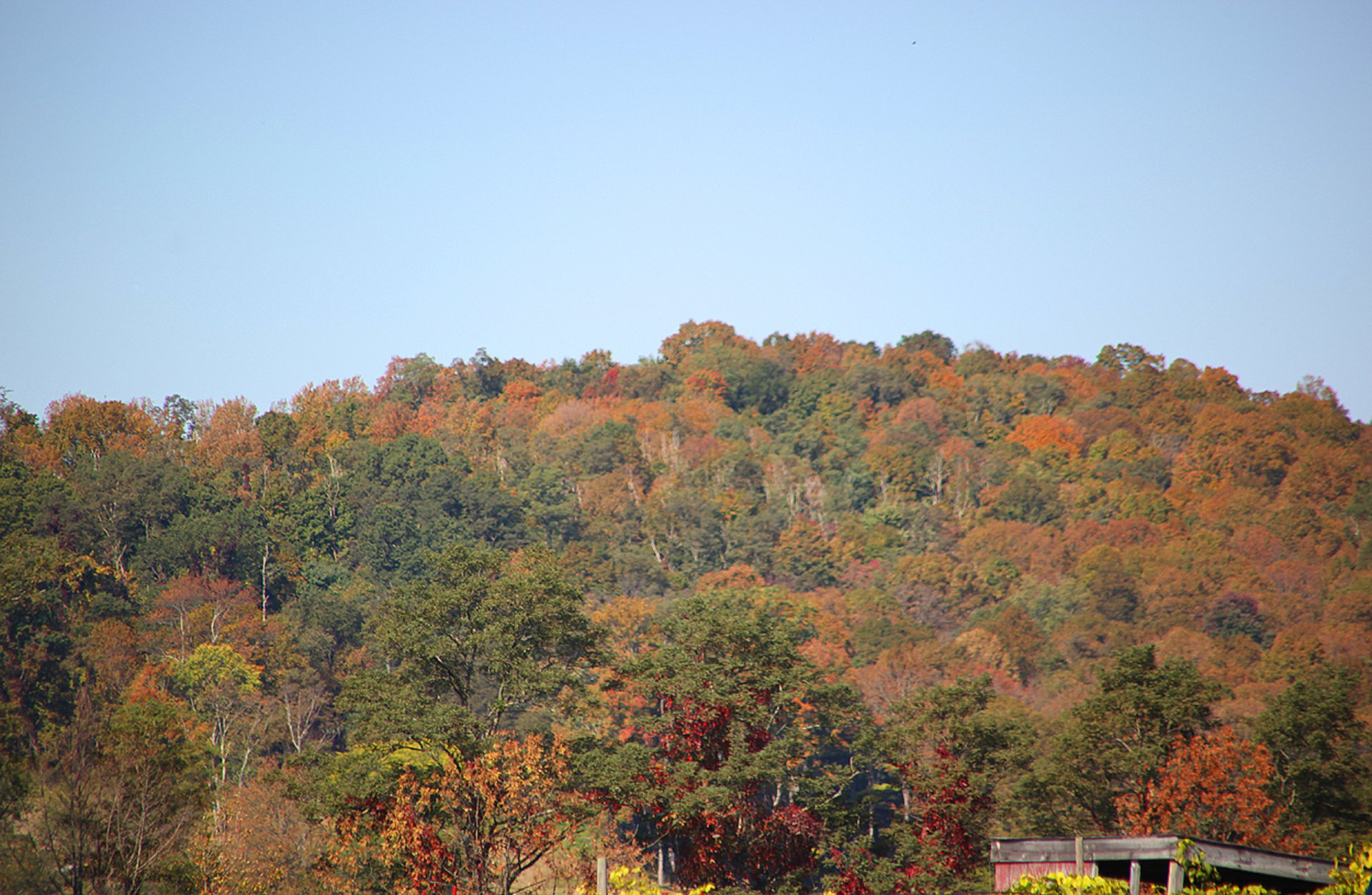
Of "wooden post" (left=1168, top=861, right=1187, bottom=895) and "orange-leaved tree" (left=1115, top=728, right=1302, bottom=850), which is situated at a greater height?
"wooden post" (left=1168, top=861, right=1187, bottom=895)

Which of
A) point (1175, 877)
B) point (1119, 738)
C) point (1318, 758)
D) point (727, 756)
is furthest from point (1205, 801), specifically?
point (1175, 877)

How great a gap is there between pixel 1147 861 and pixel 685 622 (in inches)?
828

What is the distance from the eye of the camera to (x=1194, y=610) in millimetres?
66750

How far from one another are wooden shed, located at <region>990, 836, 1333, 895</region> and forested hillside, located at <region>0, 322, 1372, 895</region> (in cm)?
891

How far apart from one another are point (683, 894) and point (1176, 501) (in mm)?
73475

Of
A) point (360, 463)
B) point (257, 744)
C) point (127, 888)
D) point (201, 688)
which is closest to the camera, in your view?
point (127, 888)

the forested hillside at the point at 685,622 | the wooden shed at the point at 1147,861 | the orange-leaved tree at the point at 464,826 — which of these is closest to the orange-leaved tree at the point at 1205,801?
the forested hillside at the point at 685,622

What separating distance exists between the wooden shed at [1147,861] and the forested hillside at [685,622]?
8912mm

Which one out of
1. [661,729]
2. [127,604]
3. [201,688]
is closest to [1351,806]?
[661,729]

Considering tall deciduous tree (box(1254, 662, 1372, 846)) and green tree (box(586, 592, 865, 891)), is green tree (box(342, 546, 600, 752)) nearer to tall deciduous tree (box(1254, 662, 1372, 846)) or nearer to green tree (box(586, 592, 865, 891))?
green tree (box(586, 592, 865, 891))

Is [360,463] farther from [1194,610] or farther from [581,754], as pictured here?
[581,754]

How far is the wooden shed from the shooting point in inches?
474

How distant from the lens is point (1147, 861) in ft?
41.6

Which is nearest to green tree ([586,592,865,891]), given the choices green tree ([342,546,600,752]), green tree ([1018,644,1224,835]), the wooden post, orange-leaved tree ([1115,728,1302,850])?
green tree ([342,546,600,752])
